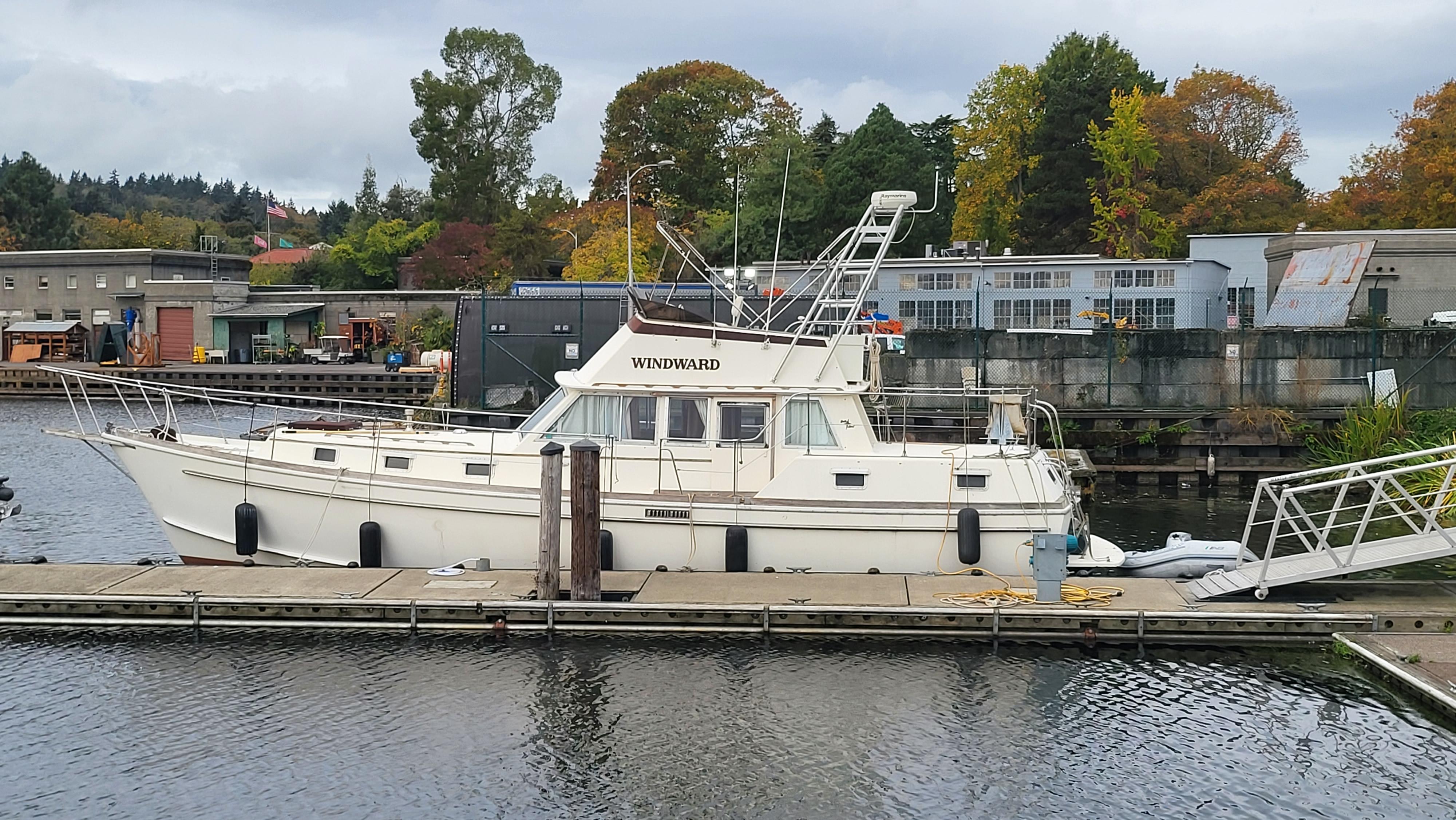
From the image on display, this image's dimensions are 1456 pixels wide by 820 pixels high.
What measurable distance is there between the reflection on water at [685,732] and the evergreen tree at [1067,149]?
156ft

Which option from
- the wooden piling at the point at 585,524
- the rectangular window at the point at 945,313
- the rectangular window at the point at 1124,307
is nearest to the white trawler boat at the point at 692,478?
the wooden piling at the point at 585,524

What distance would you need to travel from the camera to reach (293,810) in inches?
424

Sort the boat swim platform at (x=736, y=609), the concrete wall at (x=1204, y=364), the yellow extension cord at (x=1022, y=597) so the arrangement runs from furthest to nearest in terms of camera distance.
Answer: the concrete wall at (x=1204, y=364)
the yellow extension cord at (x=1022, y=597)
the boat swim platform at (x=736, y=609)

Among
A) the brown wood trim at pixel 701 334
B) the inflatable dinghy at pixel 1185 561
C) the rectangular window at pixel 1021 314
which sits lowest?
the inflatable dinghy at pixel 1185 561

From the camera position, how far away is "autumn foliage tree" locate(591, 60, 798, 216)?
2469 inches

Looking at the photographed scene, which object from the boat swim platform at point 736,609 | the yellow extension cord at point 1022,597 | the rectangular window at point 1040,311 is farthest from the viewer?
the rectangular window at point 1040,311

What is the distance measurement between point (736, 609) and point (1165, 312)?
3271cm

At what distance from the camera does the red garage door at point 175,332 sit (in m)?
62.0

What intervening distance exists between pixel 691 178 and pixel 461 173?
51.5ft

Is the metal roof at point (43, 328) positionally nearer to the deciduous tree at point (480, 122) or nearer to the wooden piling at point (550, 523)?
the deciduous tree at point (480, 122)

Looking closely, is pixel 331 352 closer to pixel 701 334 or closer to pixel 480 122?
pixel 480 122

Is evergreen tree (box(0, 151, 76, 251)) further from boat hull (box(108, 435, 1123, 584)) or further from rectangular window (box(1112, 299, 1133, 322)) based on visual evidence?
boat hull (box(108, 435, 1123, 584))

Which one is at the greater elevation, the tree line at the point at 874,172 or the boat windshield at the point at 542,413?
the tree line at the point at 874,172

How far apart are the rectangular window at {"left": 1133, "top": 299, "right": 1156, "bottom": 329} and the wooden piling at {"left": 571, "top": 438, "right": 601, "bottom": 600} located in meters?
32.3
